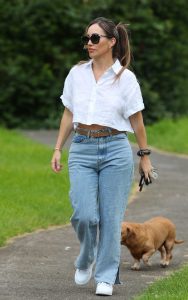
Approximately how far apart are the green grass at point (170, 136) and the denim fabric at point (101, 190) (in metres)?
11.7

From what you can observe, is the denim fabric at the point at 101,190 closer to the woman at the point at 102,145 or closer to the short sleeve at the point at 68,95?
the woman at the point at 102,145

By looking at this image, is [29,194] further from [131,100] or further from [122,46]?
[131,100]

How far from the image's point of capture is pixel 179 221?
10570 mm

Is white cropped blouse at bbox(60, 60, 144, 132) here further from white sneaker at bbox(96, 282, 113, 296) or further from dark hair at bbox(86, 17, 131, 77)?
white sneaker at bbox(96, 282, 113, 296)

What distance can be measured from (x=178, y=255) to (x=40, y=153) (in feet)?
27.1

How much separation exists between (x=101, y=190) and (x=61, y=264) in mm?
1659

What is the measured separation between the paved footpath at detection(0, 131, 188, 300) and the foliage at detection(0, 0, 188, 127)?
13411mm

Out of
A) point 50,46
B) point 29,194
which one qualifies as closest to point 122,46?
point 29,194

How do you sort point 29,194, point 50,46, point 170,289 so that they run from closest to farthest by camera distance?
1. point 170,289
2. point 29,194
3. point 50,46

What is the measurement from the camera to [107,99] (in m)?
6.48

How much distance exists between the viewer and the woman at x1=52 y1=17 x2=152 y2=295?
6.48 metres

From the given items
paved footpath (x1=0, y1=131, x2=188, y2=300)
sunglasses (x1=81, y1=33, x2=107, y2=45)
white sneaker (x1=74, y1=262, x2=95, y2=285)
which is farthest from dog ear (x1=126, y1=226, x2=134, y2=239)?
sunglasses (x1=81, y1=33, x2=107, y2=45)

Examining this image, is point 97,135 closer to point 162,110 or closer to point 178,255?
point 178,255

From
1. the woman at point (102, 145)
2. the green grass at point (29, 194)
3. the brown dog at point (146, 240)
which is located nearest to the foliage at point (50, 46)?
the green grass at point (29, 194)
